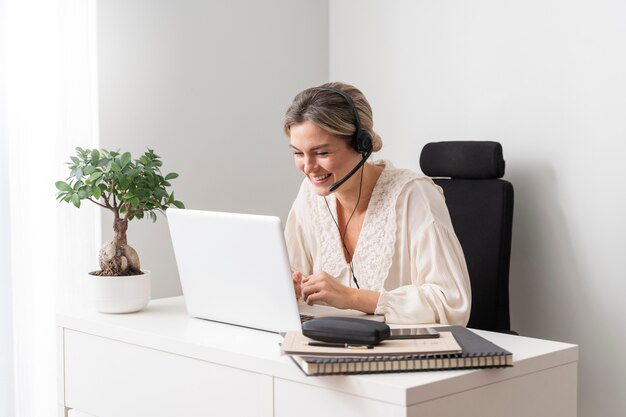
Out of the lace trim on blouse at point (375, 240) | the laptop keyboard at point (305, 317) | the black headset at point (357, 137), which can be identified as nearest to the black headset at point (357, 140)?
the black headset at point (357, 137)

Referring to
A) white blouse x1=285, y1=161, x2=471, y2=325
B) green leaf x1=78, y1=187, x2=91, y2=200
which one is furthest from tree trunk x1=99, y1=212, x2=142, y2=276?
white blouse x1=285, y1=161, x2=471, y2=325

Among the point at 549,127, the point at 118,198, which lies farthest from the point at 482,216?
the point at 118,198

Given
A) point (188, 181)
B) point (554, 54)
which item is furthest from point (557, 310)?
point (188, 181)

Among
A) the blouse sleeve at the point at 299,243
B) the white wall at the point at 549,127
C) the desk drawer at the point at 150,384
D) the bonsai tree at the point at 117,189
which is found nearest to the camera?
the desk drawer at the point at 150,384

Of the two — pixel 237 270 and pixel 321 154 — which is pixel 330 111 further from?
pixel 237 270

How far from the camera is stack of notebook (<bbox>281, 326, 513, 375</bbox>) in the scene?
1241 millimetres

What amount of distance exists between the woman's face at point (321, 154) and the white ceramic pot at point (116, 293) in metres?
0.49

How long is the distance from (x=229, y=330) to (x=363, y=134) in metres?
0.60

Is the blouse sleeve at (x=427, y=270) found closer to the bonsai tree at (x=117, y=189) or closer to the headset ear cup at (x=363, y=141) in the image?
the headset ear cup at (x=363, y=141)

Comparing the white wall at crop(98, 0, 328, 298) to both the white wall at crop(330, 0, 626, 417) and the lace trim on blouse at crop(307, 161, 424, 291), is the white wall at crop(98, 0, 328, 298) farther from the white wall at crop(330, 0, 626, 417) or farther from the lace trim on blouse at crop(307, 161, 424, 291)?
the lace trim on blouse at crop(307, 161, 424, 291)

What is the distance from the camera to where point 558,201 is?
2.58 metres

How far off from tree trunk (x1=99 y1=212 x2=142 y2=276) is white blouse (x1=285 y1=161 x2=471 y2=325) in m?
0.50

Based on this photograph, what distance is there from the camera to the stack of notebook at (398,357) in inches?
48.9

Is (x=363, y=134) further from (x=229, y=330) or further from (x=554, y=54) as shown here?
(x=554, y=54)
